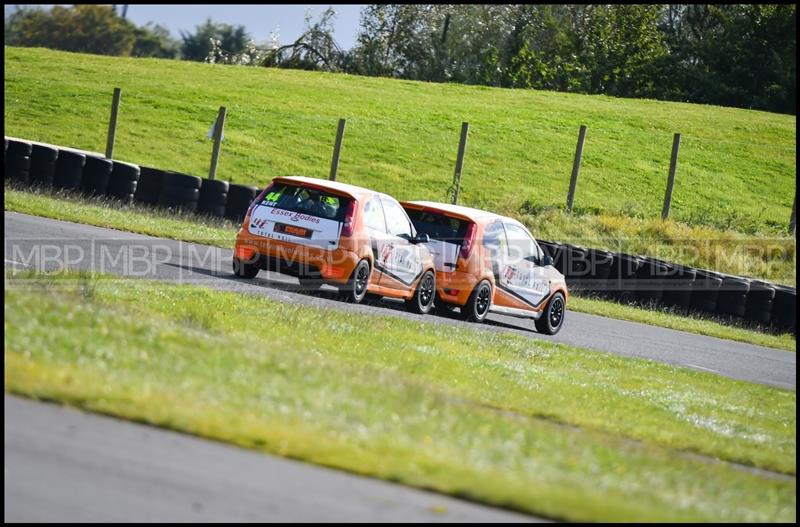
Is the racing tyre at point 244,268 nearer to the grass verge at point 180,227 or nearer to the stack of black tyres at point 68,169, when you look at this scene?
the grass verge at point 180,227

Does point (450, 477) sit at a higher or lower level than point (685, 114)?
lower

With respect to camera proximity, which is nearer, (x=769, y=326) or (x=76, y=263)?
(x=76, y=263)

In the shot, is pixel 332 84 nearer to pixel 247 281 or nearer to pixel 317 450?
pixel 247 281

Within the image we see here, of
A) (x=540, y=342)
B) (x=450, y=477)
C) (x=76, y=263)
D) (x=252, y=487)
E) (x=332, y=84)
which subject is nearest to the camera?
(x=252, y=487)

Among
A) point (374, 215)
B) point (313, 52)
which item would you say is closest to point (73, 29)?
point (313, 52)

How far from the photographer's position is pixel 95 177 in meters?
22.4

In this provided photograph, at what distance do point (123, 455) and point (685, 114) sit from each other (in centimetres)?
4813

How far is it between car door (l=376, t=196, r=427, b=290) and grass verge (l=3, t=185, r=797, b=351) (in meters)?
4.88

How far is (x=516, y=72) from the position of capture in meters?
65.6

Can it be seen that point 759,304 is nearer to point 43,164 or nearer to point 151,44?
point 43,164

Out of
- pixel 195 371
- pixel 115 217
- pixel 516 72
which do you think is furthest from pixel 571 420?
pixel 516 72

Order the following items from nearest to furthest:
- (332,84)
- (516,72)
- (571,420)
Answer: (571,420) < (332,84) < (516,72)

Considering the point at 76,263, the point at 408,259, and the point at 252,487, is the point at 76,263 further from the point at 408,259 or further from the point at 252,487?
the point at 252,487

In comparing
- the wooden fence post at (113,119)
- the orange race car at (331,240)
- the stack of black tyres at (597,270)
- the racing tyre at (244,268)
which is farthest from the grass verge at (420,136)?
the racing tyre at (244,268)
